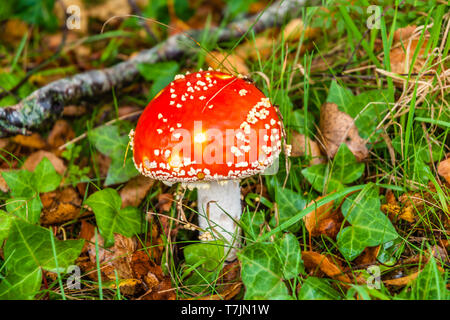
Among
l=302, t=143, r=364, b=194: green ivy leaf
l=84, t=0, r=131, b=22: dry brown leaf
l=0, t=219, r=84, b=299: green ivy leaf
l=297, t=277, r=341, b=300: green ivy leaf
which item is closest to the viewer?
l=297, t=277, r=341, b=300: green ivy leaf

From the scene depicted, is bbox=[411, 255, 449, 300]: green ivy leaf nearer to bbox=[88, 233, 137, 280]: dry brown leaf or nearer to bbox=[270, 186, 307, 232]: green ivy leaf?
bbox=[270, 186, 307, 232]: green ivy leaf

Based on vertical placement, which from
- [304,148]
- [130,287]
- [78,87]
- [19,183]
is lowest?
[130,287]

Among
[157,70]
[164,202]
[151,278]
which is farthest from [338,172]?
[157,70]

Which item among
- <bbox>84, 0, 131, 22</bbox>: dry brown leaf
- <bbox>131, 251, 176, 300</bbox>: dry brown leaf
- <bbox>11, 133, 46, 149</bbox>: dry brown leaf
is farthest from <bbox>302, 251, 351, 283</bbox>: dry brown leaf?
<bbox>84, 0, 131, 22</bbox>: dry brown leaf

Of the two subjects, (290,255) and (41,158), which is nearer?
(290,255)

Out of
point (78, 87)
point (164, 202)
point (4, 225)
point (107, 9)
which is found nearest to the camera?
point (4, 225)

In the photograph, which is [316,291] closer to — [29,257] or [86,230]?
Answer: [29,257]

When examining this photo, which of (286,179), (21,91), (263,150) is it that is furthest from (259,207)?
(21,91)
